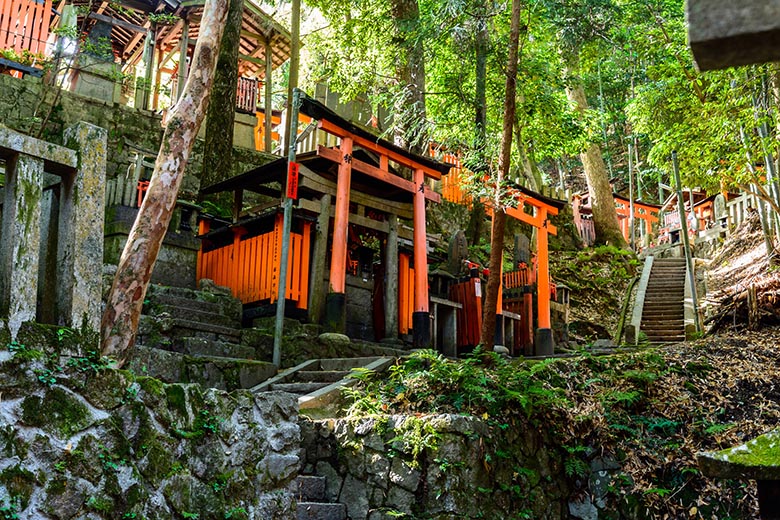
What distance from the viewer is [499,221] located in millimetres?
10758

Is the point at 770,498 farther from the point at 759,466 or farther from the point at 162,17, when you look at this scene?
the point at 162,17

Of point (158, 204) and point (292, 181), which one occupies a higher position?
point (292, 181)

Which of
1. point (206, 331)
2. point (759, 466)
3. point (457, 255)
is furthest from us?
point (457, 255)

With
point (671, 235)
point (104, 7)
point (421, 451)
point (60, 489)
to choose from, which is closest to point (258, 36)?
point (104, 7)

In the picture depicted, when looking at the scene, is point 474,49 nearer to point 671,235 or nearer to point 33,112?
point 33,112

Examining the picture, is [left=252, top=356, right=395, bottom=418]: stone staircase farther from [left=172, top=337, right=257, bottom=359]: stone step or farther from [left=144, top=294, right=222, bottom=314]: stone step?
[left=144, top=294, right=222, bottom=314]: stone step

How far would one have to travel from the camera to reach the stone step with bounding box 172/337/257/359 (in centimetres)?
956

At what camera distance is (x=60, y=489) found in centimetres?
423

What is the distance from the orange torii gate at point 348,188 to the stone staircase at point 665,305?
5893 millimetres

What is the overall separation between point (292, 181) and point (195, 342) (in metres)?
2.72

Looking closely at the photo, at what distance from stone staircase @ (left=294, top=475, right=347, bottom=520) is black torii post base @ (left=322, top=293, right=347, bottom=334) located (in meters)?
4.96

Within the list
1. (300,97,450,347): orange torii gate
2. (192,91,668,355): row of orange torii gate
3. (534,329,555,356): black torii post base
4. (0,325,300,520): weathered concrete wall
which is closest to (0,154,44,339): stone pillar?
(0,325,300,520): weathered concrete wall

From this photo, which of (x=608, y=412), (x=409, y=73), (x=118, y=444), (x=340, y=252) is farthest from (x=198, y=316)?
(x=409, y=73)

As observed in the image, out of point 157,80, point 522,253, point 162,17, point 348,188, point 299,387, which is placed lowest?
point 299,387
